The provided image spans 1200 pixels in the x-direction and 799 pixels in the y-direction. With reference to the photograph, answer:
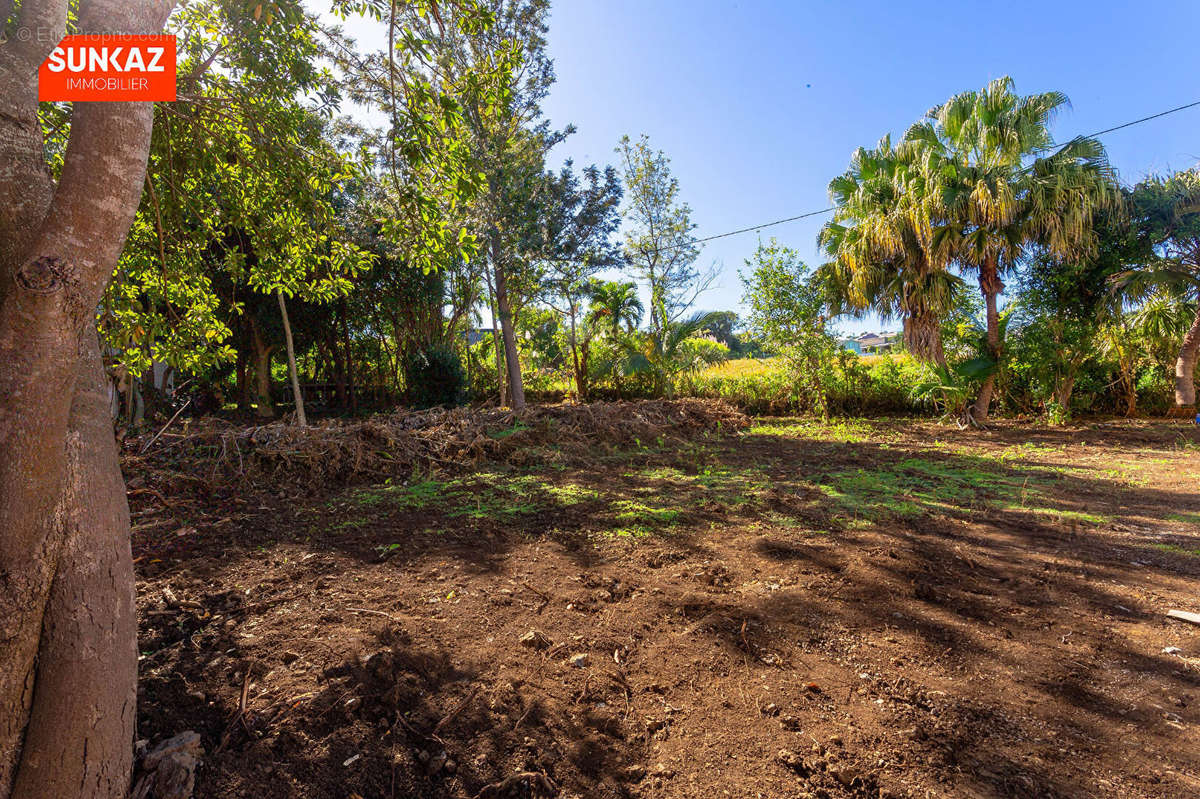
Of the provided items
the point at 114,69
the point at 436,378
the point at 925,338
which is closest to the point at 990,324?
the point at 925,338

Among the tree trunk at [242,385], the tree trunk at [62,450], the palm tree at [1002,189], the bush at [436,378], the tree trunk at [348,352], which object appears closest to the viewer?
the tree trunk at [62,450]

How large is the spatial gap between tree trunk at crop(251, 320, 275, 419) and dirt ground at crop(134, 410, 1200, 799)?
9157 mm

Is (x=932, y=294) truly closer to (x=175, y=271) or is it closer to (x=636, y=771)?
(x=636, y=771)

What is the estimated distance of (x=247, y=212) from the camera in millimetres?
3586

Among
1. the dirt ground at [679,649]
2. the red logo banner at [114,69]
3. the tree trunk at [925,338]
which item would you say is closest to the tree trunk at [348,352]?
the dirt ground at [679,649]

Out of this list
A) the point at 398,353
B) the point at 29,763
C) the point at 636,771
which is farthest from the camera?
the point at 398,353

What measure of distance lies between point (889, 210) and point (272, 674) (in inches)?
460

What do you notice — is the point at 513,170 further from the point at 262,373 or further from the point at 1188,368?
the point at 1188,368

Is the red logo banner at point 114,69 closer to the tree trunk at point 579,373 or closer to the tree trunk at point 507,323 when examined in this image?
the tree trunk at point 507,323

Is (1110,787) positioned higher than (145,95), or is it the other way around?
(145,95)

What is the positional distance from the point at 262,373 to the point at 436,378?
4382mm

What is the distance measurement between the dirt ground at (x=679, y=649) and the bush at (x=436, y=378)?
8479 mm

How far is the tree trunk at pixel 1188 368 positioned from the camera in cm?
848

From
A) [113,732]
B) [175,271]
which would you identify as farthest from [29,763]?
[175,271]
